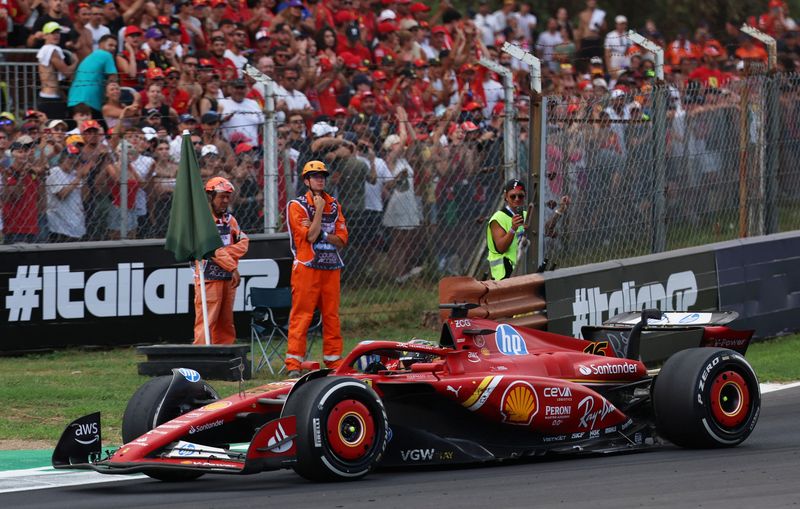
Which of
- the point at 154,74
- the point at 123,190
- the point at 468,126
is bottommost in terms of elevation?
the point at 123,190

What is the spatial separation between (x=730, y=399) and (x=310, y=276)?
181 inches

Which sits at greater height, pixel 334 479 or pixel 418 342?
pixel 418 342

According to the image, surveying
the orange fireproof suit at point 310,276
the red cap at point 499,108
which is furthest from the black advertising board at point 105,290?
the red cap at point 499,108

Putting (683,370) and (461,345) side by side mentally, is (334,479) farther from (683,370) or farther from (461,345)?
(683,370)

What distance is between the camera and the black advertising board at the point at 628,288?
40.4ft

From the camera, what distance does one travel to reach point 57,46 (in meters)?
15.0

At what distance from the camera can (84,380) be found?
12.1 metres

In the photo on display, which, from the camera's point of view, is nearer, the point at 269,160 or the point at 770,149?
the point at 269,160

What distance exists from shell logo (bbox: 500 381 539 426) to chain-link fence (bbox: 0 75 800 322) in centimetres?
502

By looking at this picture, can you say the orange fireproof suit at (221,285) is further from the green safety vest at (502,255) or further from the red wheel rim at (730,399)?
the red wheel rim at (730,399)

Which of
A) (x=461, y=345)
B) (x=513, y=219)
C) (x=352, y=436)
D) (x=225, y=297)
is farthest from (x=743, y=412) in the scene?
(x=225, y=297)

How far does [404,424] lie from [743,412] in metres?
2.13

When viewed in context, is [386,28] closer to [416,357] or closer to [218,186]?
[218,186]

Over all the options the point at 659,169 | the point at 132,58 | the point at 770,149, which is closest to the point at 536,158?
the point at 659,169
